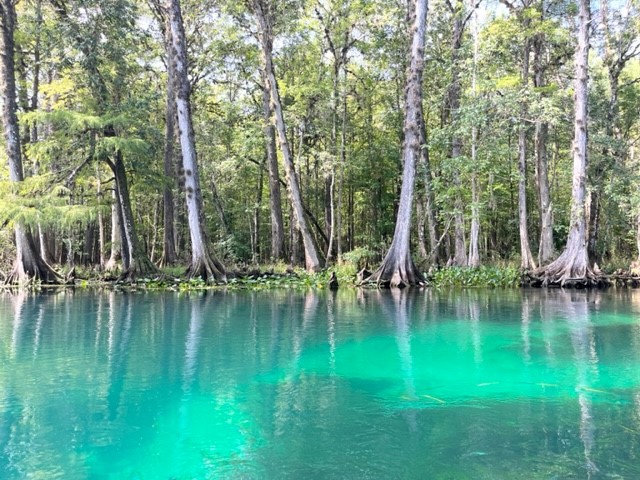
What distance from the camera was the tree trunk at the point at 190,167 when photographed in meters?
17.1

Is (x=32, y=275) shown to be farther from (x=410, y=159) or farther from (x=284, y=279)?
(x=410, y=159)

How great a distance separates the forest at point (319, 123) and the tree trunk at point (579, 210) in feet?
0.22

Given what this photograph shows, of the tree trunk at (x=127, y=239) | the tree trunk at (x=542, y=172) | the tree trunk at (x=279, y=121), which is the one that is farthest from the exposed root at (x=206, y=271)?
the tree trunk at (x=542, y=172)

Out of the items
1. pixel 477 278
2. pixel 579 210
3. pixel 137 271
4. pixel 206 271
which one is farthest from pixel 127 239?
pixel 579 210

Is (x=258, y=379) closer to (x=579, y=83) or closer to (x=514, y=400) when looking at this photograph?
(x=514, y=400)

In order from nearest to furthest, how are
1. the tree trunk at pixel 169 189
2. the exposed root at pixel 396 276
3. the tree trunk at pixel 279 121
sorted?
1. the exposed root at pixel 396 276
2. the tree trunk at pixel 279 121
3. the tree trunk at pixel 169 189

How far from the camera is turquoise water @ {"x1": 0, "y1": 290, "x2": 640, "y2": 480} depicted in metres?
3.38

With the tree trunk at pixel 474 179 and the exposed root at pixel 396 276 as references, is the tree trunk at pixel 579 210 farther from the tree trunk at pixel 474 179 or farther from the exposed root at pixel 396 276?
the exposed root at pixel 396 276

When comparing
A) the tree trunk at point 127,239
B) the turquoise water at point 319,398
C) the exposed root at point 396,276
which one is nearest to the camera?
the turquoise water at point 319,398

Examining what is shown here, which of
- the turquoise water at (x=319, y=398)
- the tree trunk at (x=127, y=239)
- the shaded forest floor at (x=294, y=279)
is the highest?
the tree trunk at (x=127, y=239)

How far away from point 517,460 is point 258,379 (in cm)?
284

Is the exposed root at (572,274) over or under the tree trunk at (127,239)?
under

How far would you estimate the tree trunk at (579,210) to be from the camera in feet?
56.2

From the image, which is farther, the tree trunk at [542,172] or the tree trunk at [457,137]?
the tree trunk at [542,172]
